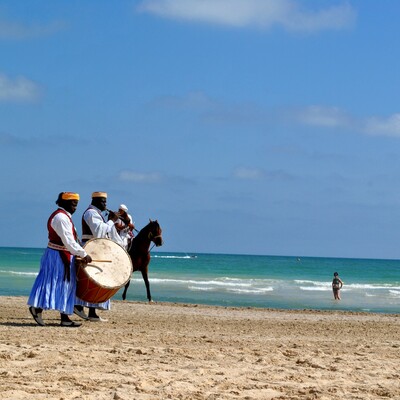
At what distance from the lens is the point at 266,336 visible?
36.3 feet

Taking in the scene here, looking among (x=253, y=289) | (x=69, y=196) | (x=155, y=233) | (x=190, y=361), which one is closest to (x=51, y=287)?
(x=69, y=196)

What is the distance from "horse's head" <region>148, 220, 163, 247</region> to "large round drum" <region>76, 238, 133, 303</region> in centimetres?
692

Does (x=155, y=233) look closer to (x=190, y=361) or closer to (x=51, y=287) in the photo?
(x=51, y=287)

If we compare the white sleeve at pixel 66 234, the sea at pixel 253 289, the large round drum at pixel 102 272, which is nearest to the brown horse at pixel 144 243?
the sea at pixel 253 289

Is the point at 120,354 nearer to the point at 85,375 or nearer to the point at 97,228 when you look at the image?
the point at 85,375

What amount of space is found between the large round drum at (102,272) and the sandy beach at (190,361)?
0.46m

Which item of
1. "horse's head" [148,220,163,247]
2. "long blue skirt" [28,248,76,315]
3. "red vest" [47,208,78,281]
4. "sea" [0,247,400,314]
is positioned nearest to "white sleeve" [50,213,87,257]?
"red vest" [47,208,78,281]

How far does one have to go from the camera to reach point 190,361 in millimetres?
8102

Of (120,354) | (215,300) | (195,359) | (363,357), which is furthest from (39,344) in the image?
(215,300)

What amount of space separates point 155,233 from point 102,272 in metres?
7.33

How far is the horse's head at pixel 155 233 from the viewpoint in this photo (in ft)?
60.5

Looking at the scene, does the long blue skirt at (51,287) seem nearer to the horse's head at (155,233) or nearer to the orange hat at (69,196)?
the orange hat at (69,196)

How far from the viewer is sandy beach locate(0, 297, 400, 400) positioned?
6.69 metres

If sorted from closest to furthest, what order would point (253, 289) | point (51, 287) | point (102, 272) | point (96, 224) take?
point (51, 287)
point (102, 272)
point (96, 224)
point (253, 289)
